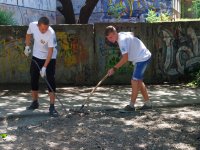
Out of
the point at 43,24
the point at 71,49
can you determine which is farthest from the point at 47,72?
the point at 71,49

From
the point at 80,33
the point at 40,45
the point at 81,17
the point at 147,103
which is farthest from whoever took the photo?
the point at 81,17

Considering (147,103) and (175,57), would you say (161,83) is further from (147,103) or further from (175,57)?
(147,103)

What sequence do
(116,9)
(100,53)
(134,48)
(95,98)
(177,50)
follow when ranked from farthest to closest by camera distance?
(116,9)
(177,50)
(100,53)
(95,98)
(134,48)

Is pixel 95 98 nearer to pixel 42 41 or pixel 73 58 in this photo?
pixel 73 58

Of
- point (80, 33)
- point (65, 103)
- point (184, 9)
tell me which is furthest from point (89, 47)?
point (184, 9)

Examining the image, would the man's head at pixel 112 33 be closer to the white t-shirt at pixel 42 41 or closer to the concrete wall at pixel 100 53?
the white t-shirt at pixel 42 41

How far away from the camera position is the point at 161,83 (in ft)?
39.3

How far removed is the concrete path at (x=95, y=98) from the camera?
8.33 m

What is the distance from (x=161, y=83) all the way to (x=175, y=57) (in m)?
0.81

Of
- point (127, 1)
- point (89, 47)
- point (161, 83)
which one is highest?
point (127, 1)

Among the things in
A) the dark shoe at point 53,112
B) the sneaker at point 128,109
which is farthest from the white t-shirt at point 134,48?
the dark shoe at point 53,112

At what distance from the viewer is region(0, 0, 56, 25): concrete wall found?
80.3 feet

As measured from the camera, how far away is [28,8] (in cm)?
2756

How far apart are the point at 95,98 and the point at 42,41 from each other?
252 cm
